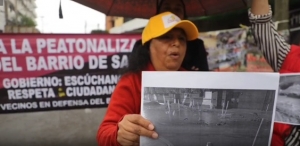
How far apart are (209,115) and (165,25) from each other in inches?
15.2

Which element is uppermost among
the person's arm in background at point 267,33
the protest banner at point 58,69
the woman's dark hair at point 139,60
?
Result: the person's arm in background at point 267,33

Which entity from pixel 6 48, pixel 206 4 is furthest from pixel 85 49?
pixel 206 4

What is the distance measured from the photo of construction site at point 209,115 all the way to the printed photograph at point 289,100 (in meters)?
0.11

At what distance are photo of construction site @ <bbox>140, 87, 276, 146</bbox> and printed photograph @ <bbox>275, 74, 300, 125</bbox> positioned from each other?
0.37ft

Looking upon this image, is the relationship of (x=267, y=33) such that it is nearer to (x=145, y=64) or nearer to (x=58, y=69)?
(x=145, y=64)

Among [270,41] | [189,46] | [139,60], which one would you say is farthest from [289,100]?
[189,46]

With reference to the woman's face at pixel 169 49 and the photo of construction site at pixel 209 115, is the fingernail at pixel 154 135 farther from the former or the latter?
the woman's face at pixel 169 49

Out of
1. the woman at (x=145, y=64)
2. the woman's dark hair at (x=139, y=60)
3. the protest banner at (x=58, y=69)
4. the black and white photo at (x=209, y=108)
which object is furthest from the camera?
the protest banner at (x=58, y=69)

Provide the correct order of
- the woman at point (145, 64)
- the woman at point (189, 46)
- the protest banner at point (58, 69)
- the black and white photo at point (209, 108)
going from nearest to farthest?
the black and white photo at point (209, 108)
the woman at point (145, 64)
the woman at point (189, 46)
the protest banner at point (58, 69)

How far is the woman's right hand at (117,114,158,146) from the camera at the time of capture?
0.86m

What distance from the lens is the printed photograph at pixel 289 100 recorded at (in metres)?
0.94

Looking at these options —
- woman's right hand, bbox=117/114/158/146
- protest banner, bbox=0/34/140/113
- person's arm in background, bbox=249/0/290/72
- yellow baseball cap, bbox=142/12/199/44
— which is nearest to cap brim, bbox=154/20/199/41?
yellow baseball cap, bbox=142/12/199/44

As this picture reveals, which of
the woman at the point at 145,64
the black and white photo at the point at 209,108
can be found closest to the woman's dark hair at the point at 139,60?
the woman at the point at 145,64

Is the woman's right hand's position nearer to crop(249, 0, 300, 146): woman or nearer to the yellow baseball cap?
the yellow baseball cap
